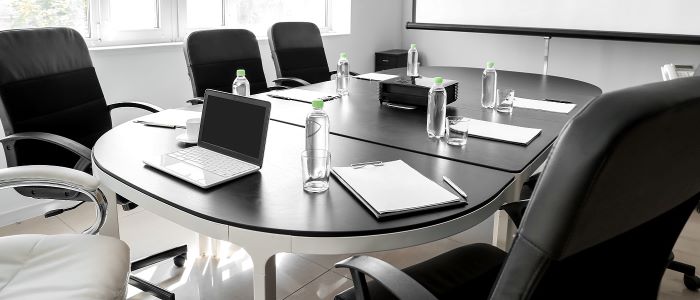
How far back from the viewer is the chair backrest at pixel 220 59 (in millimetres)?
2881

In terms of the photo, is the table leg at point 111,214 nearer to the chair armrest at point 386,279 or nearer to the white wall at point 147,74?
the chair armrest at point 386,279

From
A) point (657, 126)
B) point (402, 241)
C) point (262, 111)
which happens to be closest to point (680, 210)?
point (657, 126)

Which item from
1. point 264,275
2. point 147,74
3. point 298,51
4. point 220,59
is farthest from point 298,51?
point 264,275

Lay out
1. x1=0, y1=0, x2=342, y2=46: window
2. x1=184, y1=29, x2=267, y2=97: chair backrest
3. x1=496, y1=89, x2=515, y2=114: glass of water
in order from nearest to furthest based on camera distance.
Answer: x1=496, y1=89, x2=515, y2=114: glass of water, x1=184, y1=29, x2=267, y2=97: chair backrest, x1=0, y1=0, x2=342, y2=46: window

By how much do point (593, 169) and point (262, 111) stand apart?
3.14 feet

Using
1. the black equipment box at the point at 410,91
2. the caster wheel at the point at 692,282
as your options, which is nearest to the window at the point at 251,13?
the black equipment box at the point at 410,91

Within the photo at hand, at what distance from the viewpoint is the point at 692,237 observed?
9.78 feet

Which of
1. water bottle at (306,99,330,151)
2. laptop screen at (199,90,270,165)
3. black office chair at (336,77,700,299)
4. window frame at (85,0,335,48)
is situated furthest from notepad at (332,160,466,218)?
window frame at (85,0,335,48)

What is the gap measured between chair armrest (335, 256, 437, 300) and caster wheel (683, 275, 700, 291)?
1.89 m

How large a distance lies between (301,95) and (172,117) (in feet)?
2.30

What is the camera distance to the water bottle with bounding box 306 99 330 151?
1574mm

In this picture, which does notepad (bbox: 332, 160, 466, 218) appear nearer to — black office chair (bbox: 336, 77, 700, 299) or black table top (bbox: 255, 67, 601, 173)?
black table top (bbox: 255, 67, 601, 173)

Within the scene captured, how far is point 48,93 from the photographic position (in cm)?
224

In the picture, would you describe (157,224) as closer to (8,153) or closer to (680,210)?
(8,153)
